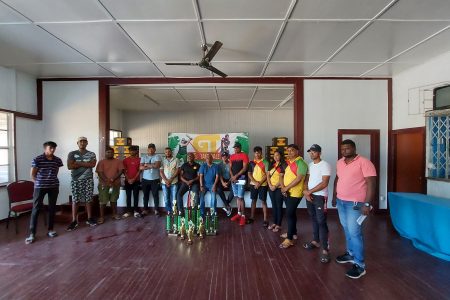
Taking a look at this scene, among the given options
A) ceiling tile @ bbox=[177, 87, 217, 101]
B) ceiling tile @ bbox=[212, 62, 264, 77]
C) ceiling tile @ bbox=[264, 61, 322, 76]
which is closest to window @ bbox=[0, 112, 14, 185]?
ceiling tile @ bbox=[177, 87, 217, 101]

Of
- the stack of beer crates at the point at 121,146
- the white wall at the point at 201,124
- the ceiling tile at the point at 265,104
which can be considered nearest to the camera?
the stack of beer crates at the point at 121,146

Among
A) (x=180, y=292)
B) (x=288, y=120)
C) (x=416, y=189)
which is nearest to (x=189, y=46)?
(x=180, y=292)

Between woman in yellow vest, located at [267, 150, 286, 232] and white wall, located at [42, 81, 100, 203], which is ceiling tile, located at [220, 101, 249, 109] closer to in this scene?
white wall, located at [42, 81, 100, 203]

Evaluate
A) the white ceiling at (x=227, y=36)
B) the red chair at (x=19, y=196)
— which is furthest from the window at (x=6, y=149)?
the white ceiling at (x=227, y=36)

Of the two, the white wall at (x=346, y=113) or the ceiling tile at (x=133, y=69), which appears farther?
the white wall at (x=346, y=113)

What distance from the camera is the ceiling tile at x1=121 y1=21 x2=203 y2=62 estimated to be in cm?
355

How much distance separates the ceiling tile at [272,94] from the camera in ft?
24.4

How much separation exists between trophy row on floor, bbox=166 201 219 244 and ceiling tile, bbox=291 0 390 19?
307 cm

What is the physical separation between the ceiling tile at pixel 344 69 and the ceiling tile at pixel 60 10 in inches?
153

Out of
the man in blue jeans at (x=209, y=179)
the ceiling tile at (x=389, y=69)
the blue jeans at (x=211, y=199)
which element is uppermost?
the ceiling tile at (x=389, y=69)

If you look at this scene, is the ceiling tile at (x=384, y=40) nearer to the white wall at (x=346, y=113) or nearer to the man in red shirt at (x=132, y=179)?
the white wall at (x=346, y=113)

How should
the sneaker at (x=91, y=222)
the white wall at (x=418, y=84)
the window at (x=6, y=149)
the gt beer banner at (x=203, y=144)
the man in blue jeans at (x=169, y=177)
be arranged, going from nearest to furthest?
the white wall at (x=418, y=84) < the sneaker at (x=91, y=222) < the window at (x=6, y=149) < the man in blue jeans at (x=169, y=177) < the gt beer banner at (x=203, y=144)

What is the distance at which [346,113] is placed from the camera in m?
5.86

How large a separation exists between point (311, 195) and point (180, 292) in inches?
73.8
